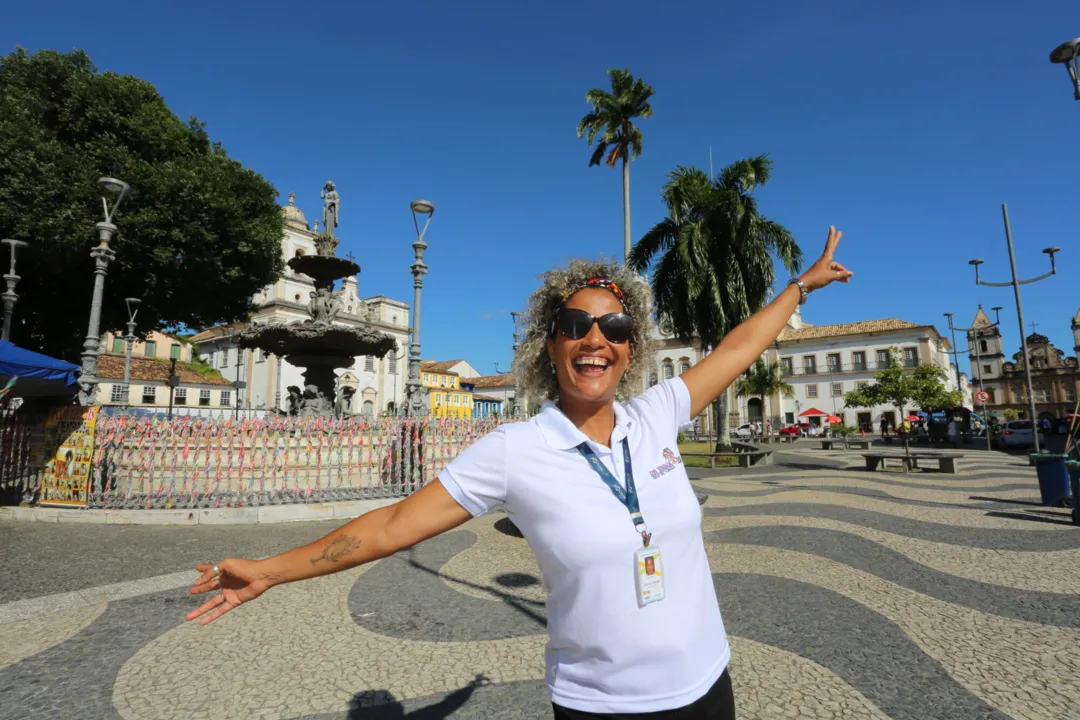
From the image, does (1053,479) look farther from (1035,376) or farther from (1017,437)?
(1035,376)

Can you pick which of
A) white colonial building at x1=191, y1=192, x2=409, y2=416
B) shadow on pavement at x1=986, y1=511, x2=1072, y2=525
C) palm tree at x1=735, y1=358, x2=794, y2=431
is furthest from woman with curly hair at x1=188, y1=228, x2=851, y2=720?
white colonial building at x1=191, y1=192, x2=409, y2=416

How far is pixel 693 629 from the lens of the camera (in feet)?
4.35

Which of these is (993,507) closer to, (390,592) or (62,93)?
(390,592)

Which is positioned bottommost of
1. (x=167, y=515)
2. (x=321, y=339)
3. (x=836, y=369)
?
(x=167, y=515)

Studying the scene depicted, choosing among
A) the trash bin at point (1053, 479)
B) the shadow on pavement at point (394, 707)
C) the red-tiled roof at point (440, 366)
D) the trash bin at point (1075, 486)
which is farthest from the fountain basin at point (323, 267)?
the red-tiled roof at point (440, 366)

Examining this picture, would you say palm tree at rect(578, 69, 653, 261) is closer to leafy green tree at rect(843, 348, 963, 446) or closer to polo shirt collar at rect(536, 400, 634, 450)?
leafy green tree at rect(843, 348, 963, 446)

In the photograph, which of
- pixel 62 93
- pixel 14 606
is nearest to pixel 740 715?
pixel 14 606

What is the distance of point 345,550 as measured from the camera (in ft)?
4.45

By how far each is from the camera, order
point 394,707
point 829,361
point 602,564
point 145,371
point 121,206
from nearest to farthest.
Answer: point 602,564, point 394,707, point 121,206, point 145,371, point 829,361

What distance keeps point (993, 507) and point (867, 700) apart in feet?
27.2

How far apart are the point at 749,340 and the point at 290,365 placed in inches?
1924

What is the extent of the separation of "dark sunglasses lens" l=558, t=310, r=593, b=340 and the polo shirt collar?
0.76 feet

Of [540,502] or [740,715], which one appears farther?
[740,715]

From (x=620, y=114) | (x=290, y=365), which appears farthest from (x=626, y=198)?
(x=290, y=365)
